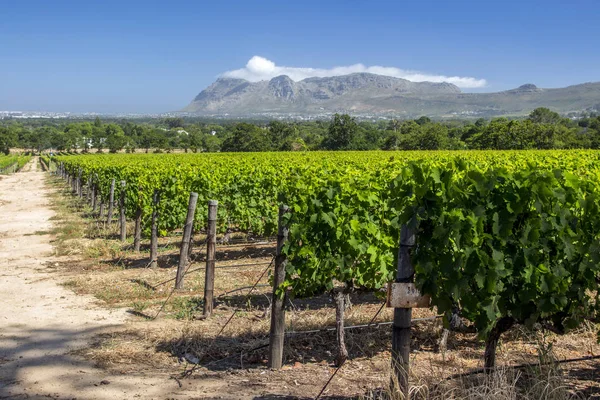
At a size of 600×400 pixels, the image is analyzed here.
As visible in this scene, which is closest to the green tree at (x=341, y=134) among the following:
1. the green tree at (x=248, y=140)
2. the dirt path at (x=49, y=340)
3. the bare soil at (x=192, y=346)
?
the green tree at (x=248, y=140)

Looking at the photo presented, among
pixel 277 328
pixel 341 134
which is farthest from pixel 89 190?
pixel 341 134

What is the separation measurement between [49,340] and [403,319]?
5048mm

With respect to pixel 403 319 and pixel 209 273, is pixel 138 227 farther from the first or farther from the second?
pixel 403 319

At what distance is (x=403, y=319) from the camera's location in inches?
167

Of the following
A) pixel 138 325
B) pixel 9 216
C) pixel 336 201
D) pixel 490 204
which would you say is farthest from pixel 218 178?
pixel 9 216

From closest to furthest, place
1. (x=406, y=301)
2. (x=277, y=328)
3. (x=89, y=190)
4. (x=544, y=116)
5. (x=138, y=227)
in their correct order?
(x=406, y=301), (x=277, y=328), (x=138, y=227), (x=89, y=190), (x=544, y=116)

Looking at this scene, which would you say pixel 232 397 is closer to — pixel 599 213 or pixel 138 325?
pixel 138 325

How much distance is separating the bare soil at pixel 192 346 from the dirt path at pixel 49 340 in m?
0.02

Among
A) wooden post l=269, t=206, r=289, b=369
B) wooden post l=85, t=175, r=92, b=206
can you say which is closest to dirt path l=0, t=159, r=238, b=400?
wooden post l=269, t=206, r=289, b=369

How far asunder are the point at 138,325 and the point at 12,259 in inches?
276

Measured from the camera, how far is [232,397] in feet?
17.3

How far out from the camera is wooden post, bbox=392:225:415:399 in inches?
167

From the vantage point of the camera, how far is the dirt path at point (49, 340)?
559cm

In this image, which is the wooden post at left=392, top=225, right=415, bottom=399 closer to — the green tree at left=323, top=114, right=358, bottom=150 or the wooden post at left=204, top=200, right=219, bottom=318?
the wooden post at left=204, top=200, right=219, bottom=318
